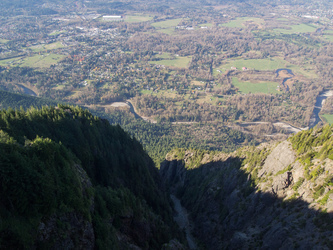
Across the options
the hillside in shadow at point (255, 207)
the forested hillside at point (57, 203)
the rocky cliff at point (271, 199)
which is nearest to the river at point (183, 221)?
the hillside in shadow at point (255, 207)

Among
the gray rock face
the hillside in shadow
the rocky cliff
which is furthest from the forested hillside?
the gray rock face

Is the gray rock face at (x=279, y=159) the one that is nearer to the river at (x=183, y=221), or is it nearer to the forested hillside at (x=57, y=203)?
the river at (x=183, y=221)

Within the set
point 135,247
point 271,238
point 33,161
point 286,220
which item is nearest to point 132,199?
point 135,247

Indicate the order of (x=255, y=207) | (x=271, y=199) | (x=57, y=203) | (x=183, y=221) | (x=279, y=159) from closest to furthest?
(x=57, y=203) → (x=271, y=199) → (x=255, y=207) → (x=279, y=159) → (x=183, y=221)

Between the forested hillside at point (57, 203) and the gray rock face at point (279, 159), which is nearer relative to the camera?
the forested hillside at point (57, 203)

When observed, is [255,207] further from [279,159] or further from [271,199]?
[279,159]

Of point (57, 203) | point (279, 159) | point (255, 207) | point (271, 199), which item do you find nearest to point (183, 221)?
point (255, 207)
